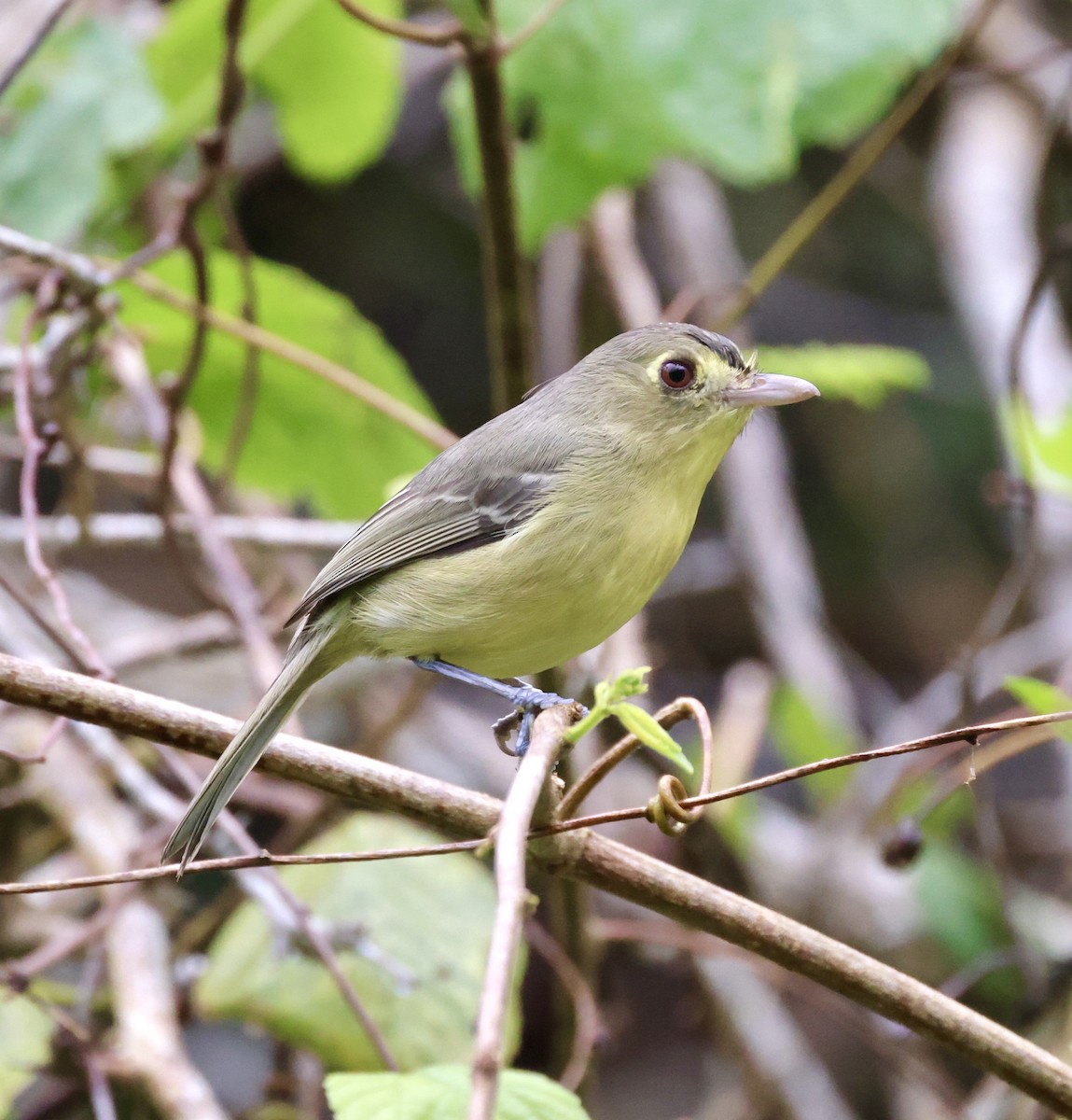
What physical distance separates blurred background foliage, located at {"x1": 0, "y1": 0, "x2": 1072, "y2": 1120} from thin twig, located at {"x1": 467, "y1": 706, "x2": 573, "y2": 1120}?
2.00 feet

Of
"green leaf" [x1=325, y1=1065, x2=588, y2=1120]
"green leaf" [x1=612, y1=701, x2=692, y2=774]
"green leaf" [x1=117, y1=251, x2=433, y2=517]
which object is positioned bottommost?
"green leaf" [x1=325, y1=1065, x2=588, y2=1120]

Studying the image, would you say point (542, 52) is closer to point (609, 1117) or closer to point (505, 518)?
point (505, 518)

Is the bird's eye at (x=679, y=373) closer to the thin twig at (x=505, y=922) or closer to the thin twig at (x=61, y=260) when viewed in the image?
the thin twig at (x=505, y=922)

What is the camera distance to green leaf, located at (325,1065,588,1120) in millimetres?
1812

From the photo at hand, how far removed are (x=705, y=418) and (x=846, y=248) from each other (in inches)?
220

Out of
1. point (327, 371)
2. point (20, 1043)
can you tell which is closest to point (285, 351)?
point (327, 371)

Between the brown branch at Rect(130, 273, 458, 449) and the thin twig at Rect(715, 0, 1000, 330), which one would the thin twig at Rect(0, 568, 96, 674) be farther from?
the thin twig at Rect(715, 0, 1000, 330)

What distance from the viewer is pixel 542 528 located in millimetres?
2457

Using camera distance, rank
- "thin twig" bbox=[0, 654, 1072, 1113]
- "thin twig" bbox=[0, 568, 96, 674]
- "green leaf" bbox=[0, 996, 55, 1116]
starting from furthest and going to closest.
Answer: "green leaf" bbox=[0, 996, 55, 1116] → "thin twig" bbox=[0, 568, 96, 674] → "thin twig" bbox=[0, 654, 1072, 1113]

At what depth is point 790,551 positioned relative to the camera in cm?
537

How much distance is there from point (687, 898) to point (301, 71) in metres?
3.24

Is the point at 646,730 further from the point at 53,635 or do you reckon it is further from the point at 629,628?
the point at 629,628

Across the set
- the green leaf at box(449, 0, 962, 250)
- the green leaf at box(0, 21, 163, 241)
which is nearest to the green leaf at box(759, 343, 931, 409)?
the green leaf at box(449, 0, 962, 250)

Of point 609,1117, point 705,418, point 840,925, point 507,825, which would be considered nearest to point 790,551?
point 840,925
